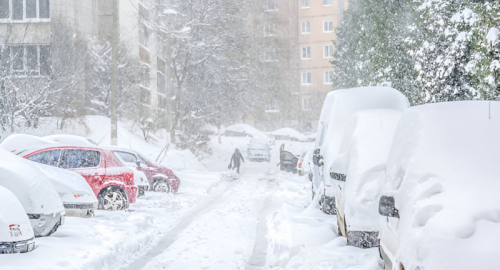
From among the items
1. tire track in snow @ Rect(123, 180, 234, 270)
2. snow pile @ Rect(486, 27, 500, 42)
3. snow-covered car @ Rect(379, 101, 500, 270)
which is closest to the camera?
snow-covered car @ Rect(379, 101, 500, 270)

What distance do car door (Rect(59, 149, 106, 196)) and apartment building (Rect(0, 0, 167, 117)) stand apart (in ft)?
44.8

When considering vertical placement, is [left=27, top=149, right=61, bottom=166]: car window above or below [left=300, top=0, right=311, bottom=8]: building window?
below

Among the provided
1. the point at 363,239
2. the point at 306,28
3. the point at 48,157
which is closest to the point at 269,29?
the point at 306,28

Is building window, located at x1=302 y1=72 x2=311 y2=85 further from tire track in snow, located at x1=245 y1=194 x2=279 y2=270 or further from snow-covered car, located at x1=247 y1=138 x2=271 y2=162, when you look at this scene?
tire track in snow, located at x1=245 y1=194 x2=279 y2=270

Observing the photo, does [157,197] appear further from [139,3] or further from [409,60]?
[139,3]

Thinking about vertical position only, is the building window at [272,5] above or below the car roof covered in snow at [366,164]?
above

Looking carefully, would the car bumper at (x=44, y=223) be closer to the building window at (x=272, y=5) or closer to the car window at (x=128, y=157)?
the car window at (x=128, y=157)

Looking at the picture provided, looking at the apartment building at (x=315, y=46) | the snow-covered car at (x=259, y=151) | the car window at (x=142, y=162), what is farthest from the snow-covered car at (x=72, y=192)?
the apartment building at (x=315, y=46)

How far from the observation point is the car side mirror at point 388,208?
16.5 feet

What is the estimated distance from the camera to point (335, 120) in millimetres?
11656

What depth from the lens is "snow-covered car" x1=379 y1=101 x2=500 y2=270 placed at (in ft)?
13.2

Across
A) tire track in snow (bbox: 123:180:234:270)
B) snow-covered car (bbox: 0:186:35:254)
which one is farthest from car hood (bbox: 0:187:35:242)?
tire track in snow (bbox: 123:180:234:270)

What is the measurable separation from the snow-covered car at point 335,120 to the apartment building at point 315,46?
53521mm

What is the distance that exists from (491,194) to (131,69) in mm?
29812
